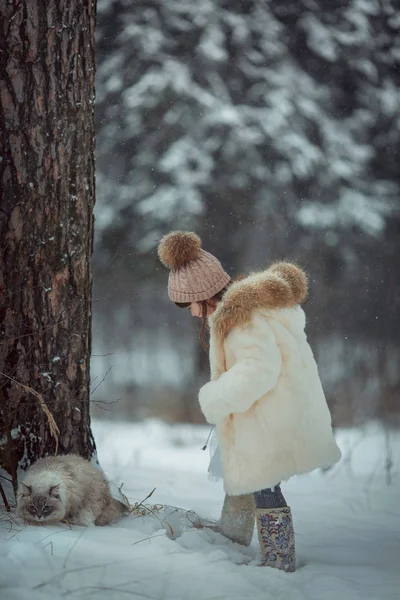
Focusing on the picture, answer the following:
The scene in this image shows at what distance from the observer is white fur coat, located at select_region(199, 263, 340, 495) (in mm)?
3625

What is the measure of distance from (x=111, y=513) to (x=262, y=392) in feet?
4.13

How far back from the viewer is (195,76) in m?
9.82

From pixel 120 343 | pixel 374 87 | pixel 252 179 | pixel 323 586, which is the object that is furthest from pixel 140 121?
pixel 323 586

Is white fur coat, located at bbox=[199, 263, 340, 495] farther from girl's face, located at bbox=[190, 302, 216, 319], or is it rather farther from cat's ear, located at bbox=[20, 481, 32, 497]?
cat's ear, located at bbox=[20, 481, 32, 497]

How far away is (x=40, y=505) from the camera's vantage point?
368 centimetres

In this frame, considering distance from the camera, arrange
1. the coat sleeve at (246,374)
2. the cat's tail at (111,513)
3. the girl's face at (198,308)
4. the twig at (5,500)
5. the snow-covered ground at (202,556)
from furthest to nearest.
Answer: the girl's face at (198,308) < the cat's tail at (111,513) < the twig at (5,500) < the coat sleeve at (246,374) < the snow-covered ground at (202,556)

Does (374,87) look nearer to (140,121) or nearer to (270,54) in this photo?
(270,54)

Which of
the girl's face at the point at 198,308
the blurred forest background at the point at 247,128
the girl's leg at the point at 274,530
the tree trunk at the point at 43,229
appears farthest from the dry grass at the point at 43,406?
the blurred forest background at the point at 247,128

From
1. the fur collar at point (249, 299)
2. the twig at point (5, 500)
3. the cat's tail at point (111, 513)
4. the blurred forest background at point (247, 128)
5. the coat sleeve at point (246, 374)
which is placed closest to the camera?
the coat sleeve at point (246, 374)

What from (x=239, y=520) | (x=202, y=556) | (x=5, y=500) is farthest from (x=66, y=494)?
(x=239, y=520)

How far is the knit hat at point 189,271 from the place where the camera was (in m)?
3.97

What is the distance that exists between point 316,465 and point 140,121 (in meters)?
7.19

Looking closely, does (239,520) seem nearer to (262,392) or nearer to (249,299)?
(262,392)

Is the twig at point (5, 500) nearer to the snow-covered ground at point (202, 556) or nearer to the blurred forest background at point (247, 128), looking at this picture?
the snow-covered ground at point (202, 556)
